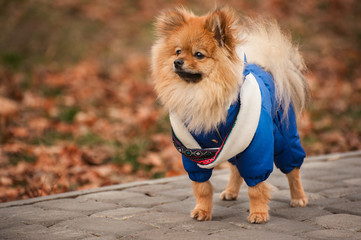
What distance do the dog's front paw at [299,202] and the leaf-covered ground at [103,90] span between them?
1.04m

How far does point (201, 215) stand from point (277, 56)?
4.19ft

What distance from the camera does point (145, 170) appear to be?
4875mm

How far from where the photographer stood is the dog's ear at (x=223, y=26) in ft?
9.67

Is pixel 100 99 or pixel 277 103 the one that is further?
pixel 100 99

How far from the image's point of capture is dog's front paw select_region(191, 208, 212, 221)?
314cm

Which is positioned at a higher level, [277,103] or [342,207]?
[277,103]

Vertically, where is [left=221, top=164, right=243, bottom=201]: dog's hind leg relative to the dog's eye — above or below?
below

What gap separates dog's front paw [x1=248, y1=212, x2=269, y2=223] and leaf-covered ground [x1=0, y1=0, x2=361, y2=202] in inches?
53.0

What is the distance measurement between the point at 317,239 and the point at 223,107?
95 cm

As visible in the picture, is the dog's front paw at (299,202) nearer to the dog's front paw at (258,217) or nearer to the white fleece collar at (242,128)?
the dog's front paw at (258,217)

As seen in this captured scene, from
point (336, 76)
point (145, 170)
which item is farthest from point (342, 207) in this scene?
point (336, 76)

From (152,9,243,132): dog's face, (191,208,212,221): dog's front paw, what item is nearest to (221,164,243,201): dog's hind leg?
(191,208,212,221): dog's front paw

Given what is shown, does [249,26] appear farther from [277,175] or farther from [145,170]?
[145,170]

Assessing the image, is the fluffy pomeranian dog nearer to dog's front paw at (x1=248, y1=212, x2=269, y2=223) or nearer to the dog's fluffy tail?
dog's front paw at (x1=248, y1=212, x2=269, y2=223)
